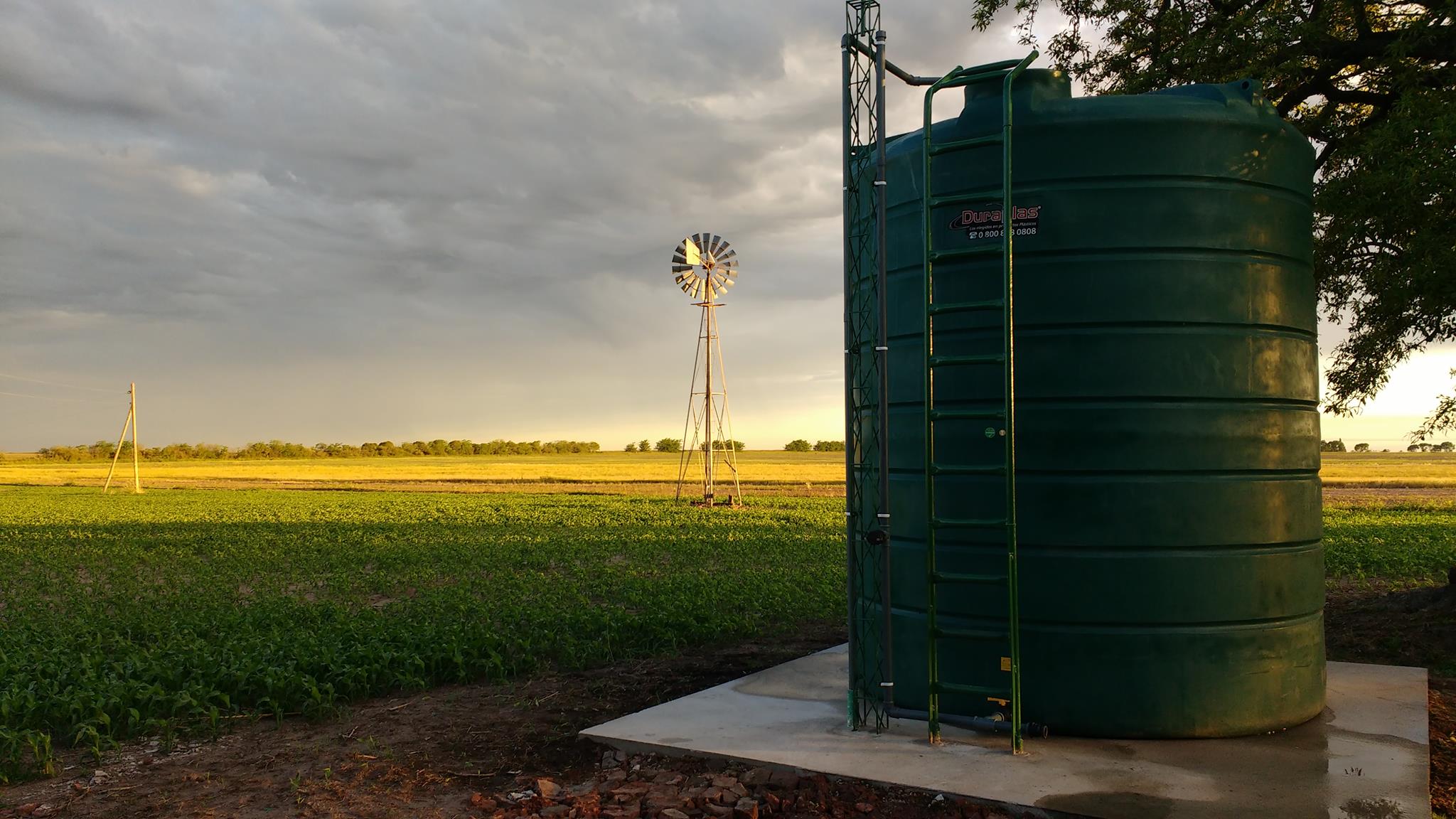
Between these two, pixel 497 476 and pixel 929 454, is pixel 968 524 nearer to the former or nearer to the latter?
pixel 929 454

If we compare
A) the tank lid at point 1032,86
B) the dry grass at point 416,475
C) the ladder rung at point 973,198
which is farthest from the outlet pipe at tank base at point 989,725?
the dry grass at point 416,475

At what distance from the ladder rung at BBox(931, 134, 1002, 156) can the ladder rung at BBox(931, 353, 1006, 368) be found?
143 cm

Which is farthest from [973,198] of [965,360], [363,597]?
[363,597]

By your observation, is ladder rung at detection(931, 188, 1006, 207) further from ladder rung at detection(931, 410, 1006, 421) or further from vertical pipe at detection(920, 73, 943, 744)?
ladder rung at detection(931, 410, 1006, 421)

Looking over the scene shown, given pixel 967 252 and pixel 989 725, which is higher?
pixel 967 252

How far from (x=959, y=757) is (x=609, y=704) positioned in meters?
3.40

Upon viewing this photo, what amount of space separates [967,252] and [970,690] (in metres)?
2.88

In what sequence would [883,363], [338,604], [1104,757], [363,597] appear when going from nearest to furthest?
1. [1104,757]
2. [883,363]
3. [338,604]
4. [363,597]

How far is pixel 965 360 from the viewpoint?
22.6 ft

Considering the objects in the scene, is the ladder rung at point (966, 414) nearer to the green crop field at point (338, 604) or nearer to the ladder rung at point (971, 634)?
the ladder rung at point (971, 634)

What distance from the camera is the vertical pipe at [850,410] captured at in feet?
24.0

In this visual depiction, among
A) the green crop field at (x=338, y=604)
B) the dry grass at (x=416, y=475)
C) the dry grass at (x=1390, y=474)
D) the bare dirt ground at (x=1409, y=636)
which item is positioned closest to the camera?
the bare dirt ground at (x=1409, y=636)

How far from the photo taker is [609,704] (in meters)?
8.94

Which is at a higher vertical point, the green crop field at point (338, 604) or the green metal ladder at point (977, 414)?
the green metal ladder at point (977, 414)
